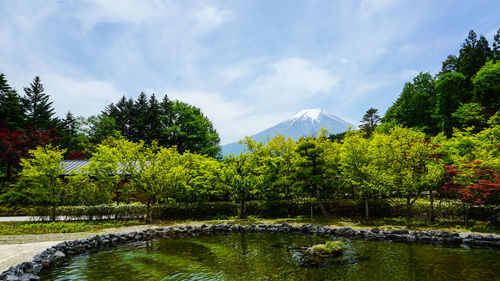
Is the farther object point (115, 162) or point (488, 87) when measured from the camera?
point (488, 87)

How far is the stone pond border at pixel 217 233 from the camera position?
8273mm

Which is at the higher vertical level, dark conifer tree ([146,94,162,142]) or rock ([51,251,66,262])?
dark conifer tree ([146,94,162,142])

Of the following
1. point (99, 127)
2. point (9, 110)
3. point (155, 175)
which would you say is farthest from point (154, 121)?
point (155, 175)

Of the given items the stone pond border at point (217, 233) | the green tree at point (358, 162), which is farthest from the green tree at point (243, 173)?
the green tree at point (358, 162)

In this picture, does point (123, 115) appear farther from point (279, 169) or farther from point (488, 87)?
point (488, 87)

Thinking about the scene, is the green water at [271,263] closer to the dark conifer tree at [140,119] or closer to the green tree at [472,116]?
the green tree at [472,116]

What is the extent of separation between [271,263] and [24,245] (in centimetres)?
1130

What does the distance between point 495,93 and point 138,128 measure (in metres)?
60.0

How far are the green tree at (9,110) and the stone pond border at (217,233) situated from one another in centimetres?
3598

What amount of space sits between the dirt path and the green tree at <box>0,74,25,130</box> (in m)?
32.2

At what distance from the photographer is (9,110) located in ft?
120

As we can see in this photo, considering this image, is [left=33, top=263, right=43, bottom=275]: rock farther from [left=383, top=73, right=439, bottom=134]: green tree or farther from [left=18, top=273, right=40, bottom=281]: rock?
[left=383, top=73, right=439, bottom=134]: green tree

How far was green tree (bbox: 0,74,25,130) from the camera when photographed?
117 ft

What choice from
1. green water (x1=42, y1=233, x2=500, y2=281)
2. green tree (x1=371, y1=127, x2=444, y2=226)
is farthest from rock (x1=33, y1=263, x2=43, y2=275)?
green tree (x1=371, y1=127, x2=444, y2=226)
